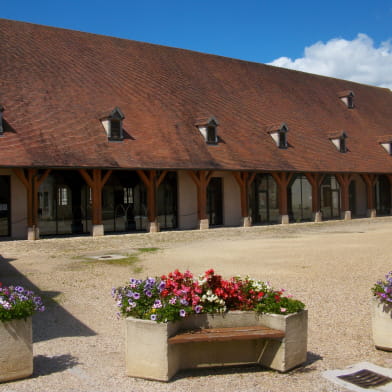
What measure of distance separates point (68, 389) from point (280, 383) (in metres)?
2.02

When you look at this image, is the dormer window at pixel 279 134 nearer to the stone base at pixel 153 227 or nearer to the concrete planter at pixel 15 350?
the stone base at pixel 153 227

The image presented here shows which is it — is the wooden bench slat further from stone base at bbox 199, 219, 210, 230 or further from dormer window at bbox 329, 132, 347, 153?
dormer window at bbox 329, 132, 347, 153

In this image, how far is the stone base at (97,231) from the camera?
20812mm

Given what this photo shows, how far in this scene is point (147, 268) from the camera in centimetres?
1201

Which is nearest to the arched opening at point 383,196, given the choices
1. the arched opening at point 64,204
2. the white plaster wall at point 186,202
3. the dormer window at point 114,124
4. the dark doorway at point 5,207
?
the white plaster wall at point 186,202

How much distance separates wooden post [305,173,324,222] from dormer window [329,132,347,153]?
2.87 meters

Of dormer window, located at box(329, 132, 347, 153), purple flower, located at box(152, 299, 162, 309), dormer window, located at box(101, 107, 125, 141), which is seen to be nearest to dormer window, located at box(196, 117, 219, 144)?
dormer window, located at box(101, 107, 125, 141)

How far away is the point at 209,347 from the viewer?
5.33m

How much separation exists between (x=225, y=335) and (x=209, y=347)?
0.32 m

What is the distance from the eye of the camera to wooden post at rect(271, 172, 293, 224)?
26377 millimetres

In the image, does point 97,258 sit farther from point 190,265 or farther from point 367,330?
point 367,330

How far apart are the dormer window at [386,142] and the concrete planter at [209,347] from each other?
2988cm

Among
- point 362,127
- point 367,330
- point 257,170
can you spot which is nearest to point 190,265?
point 367,330

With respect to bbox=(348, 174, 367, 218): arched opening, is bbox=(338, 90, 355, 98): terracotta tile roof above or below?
above
